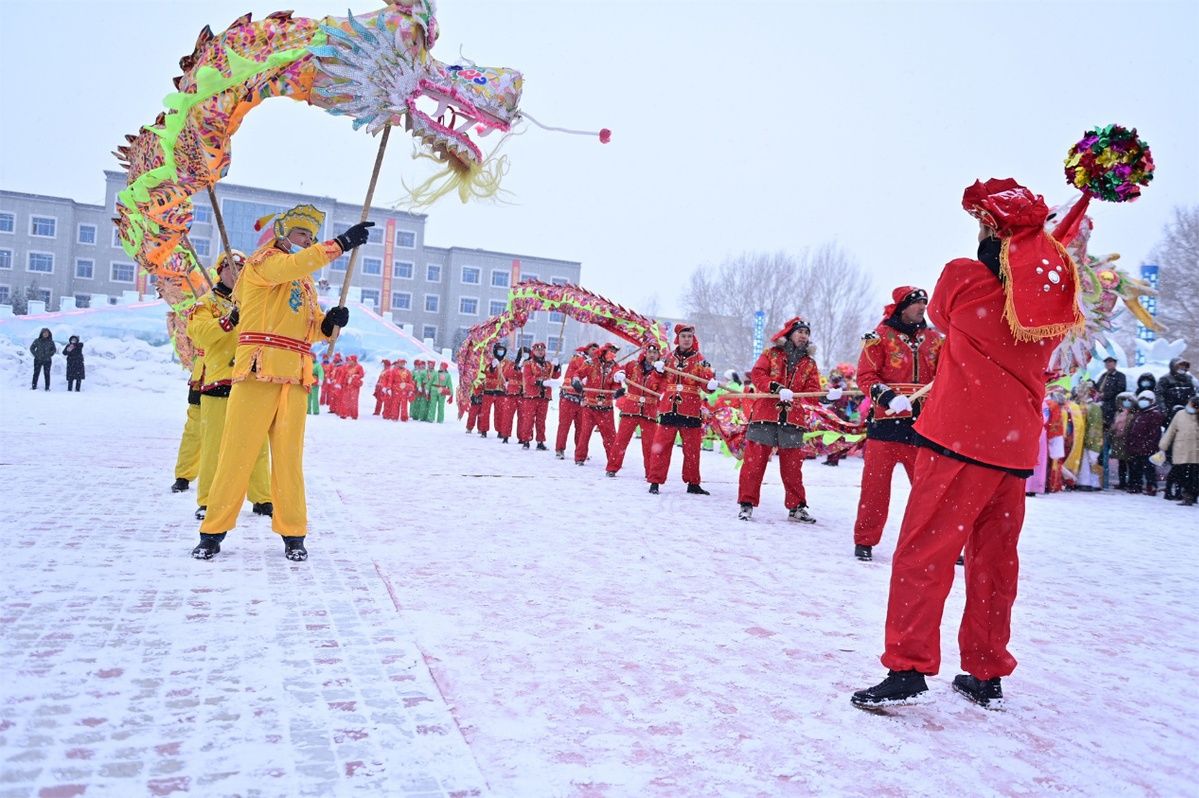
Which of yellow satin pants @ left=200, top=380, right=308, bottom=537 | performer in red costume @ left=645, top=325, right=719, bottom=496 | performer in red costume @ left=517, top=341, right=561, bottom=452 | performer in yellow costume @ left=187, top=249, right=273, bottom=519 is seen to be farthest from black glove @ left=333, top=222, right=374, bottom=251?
performer in red costume @ left=517, top=341, right=561, bottom=452

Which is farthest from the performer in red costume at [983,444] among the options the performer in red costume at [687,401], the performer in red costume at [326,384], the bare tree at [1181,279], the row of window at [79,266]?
the row of window at [79,266]

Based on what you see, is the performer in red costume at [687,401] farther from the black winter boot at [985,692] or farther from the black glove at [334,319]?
the black winter boot at [985,692]

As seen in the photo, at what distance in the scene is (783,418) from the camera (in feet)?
24.2

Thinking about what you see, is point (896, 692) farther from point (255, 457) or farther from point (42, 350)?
point (42, 350)

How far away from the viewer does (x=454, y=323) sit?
59594 mm

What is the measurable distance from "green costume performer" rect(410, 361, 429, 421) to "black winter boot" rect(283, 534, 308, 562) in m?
17.5

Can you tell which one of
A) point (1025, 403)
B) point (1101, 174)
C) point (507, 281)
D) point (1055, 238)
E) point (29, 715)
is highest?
point (507, 281)

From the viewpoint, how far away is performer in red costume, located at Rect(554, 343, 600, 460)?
1214cm

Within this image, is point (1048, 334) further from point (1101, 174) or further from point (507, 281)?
point (507, 281)

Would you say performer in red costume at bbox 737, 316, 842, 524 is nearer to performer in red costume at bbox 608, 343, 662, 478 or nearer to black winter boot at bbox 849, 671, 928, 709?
performer in red costume at bbox 608, 343, 662, 478

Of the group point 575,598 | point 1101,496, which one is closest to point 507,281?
point 1101,496

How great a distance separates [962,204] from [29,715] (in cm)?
352

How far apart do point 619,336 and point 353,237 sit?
1007 cm

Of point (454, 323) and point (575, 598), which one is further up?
point (454, 323)
